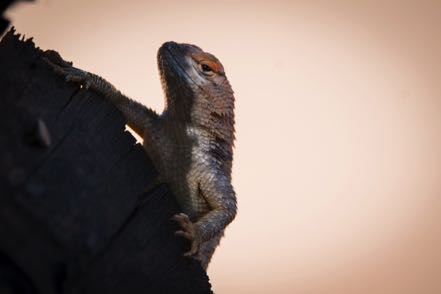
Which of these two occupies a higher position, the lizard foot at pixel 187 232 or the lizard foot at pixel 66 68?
the lizard foot at pixel 66 68

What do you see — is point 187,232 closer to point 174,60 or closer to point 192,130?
point 192,130

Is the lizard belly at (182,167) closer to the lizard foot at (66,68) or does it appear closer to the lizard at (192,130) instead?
the lizard at (192,130)

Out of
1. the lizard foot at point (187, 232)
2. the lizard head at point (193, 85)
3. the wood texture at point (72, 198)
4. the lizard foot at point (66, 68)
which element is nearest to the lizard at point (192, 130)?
the lizard head at point (193, 85)

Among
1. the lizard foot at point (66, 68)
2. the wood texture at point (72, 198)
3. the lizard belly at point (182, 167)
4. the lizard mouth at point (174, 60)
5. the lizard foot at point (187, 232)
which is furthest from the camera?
the lizard mouth at point (174, 60)

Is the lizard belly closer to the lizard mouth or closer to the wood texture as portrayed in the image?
the lizard mouth

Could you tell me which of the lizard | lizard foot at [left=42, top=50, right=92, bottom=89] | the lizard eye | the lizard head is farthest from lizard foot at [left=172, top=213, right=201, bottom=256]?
the lizard eye

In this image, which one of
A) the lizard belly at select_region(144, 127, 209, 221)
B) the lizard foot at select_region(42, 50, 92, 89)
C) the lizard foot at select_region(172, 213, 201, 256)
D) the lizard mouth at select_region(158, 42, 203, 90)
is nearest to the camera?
the lizard foot at select_region(172, 213, 201, 256)

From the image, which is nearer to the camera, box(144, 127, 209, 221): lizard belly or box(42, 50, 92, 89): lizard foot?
box(42, 50, 92, 89): lizard foot

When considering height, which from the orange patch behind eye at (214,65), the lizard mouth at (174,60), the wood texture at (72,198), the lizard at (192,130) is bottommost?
the wood texture at (72,198)
